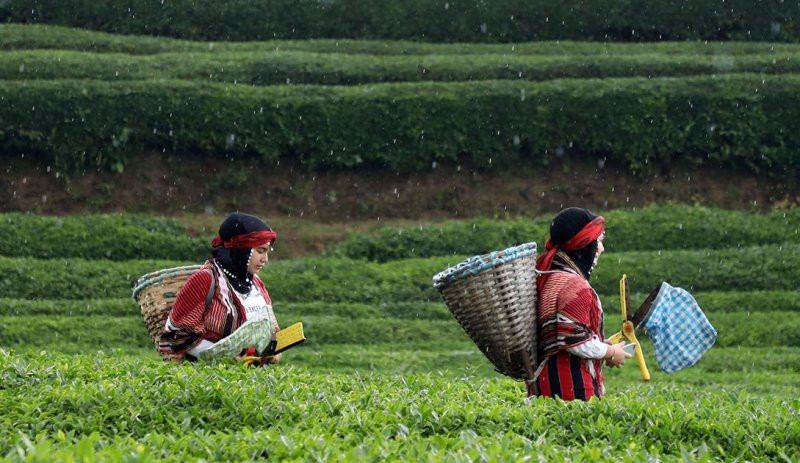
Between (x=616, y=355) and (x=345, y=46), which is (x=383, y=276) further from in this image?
Result: (x=616, y=355)

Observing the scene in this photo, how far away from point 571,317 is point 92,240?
11.8 m

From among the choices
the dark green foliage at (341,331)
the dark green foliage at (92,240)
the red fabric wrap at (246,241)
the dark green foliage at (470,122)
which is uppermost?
the red fabric wrap at (246,241)

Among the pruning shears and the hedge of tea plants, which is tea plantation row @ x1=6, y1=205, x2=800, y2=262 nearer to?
the hedge of tea plants

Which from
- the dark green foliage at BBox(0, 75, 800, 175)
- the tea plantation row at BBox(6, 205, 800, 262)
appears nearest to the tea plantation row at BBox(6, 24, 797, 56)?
the dark green foliage at BBox(0, 75, 800, 175)

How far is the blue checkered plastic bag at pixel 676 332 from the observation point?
6.63 meters

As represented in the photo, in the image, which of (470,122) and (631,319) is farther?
(470,122)

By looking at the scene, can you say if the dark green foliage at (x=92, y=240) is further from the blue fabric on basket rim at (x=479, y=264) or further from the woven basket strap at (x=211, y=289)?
the blue fabric on basket rim at (x=479, y=264)

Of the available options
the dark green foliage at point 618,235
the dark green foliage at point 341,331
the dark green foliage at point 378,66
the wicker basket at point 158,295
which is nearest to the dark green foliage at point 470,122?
the dark green foliage at point 378,66

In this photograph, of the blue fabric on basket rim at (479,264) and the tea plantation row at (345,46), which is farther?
the tea plantation row at (345,46)

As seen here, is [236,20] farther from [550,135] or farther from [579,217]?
[579,217]

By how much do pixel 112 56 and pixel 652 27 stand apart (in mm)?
10421

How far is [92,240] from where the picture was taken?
17188 mm

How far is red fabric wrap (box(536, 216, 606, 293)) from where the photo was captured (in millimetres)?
6609

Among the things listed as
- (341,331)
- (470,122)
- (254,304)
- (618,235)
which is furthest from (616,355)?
(470,122)
